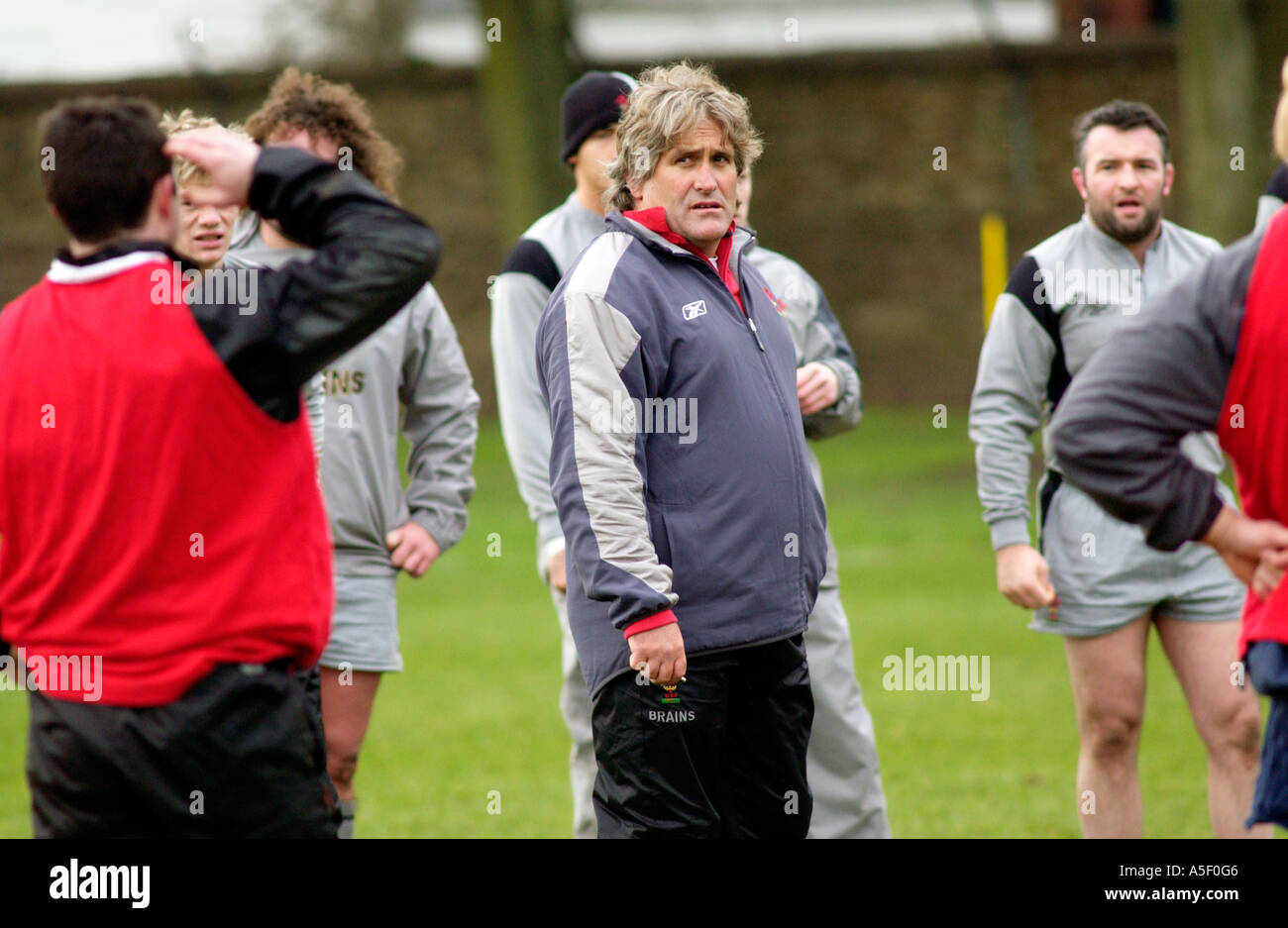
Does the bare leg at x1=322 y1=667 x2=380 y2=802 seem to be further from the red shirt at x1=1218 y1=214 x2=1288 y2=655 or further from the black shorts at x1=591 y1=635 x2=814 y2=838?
the red shirt at x1=1218 y1=214 x2=1288 y2=655

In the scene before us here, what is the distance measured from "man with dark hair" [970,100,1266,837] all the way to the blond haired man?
1262 millimetres

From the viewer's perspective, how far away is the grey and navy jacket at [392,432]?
4742 mm

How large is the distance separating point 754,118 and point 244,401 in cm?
2011

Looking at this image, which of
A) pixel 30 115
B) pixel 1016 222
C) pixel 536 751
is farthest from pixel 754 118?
pixel 536 751

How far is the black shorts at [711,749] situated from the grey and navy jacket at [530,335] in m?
1.23

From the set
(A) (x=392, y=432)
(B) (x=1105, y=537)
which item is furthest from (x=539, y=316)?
(B) (x=1105, y=537)

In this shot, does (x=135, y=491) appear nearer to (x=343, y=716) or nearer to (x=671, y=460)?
(x=671, y=460)

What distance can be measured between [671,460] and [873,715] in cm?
477

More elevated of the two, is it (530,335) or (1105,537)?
(530,335)

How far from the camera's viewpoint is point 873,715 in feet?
27.3

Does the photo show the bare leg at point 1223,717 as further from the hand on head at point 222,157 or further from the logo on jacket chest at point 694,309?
the hand on head at point 222,157
